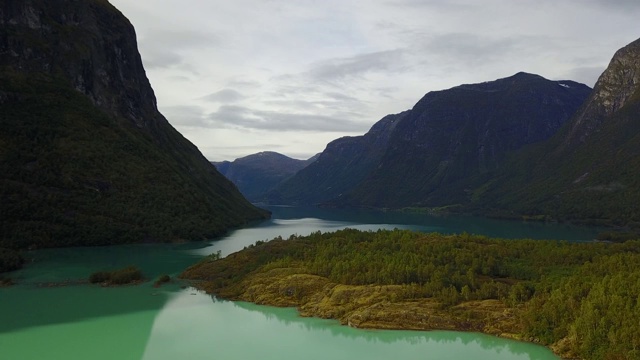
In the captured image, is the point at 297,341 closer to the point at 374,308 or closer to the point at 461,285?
the point at 374,308

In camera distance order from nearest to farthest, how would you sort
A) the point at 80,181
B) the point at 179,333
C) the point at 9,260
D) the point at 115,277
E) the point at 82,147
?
1. the point at 179,333
2. the point at 115,277
3. the point at 9,260
4. the point at 80,181
5. the point at 82,147

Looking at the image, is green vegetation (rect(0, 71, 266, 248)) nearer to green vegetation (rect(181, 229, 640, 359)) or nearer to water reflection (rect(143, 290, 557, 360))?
green vegetation (rect(181, 229, 640, 359))

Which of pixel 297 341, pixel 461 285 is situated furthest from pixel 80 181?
pixel 461 285

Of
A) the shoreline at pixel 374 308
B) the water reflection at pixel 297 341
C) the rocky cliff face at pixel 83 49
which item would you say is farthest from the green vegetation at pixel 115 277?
the rocky cliff face at pixel 83 49

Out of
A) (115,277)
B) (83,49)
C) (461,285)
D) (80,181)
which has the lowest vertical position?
(115,277)

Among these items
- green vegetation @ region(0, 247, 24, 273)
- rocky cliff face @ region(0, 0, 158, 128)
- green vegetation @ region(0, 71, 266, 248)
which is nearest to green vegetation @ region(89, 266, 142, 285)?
green vegetation @ region(0, 247, 24, 273)

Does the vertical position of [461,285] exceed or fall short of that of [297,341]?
it exceeds it
